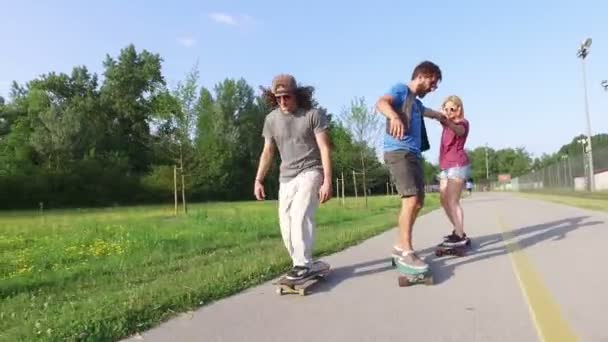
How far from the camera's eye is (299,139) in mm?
5234

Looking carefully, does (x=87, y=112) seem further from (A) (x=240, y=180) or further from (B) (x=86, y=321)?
(B) (x=86, y=321)

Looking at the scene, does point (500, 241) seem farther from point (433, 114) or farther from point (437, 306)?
point (437, 306)

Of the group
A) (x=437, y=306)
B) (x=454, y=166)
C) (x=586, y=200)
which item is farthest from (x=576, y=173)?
(x=437, y=306)

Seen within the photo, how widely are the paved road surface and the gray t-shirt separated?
1.09m

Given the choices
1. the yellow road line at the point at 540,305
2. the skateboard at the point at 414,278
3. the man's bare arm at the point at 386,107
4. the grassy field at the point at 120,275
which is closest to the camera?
the yellow road line at the point at 540,305

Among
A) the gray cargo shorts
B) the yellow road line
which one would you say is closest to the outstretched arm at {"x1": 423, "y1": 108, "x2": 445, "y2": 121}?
the gray cargo shorts

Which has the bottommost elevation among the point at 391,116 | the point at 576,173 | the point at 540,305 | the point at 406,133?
the point at 540,305

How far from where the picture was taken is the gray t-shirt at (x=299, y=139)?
5.21 m

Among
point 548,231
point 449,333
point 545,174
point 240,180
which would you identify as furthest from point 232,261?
point 240,180

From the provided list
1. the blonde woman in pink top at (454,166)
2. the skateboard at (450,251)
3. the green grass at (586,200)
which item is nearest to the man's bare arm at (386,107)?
the blonde woman in pink top at (454,166)

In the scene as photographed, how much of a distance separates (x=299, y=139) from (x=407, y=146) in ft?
3.42

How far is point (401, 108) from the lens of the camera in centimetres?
541

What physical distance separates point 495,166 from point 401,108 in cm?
16104

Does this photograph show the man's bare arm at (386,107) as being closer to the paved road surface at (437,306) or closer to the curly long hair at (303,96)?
the curly long hair at (303,96)
